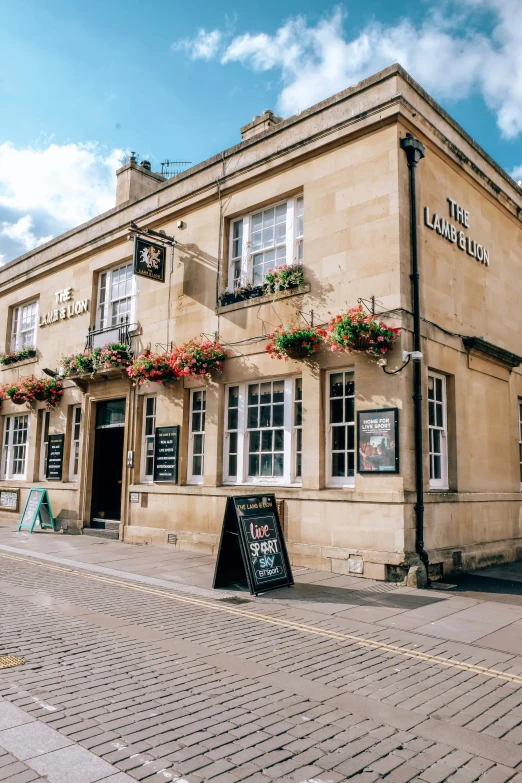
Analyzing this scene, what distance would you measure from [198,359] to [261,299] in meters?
1.77

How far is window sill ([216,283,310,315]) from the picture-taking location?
11.7 meters

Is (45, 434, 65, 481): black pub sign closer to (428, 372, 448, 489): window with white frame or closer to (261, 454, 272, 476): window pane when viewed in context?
(261, 454, 272, 476): window pane

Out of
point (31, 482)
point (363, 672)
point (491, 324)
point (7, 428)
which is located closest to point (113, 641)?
point (363, 672)

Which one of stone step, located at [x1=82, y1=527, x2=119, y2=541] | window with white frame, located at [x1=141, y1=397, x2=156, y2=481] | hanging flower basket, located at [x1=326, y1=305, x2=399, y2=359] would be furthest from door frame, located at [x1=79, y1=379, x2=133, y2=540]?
hanging flower basket, located at [x1=326, y1=305, x2=399, y2=359]

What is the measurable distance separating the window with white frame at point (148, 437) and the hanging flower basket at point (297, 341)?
15.2 feet

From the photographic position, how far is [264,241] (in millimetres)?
13039

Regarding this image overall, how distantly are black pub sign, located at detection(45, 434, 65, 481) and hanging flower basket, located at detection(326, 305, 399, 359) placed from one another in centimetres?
993

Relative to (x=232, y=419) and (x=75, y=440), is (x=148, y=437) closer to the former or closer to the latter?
(x=232, y=419)

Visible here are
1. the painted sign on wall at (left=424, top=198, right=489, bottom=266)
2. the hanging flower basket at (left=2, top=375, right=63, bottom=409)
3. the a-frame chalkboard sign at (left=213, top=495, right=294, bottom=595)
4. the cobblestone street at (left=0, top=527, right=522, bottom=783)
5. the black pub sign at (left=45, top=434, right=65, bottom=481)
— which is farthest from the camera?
the hanging flower basket at (left=2, top=375, right=63, bottom=409)

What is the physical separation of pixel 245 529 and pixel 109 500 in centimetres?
904

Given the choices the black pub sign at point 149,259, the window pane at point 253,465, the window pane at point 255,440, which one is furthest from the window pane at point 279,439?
the black pub sign at point 149,259

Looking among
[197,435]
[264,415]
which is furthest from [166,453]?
[264,415]

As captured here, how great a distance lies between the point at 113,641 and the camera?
6258mm

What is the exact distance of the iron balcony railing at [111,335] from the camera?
15468mm
